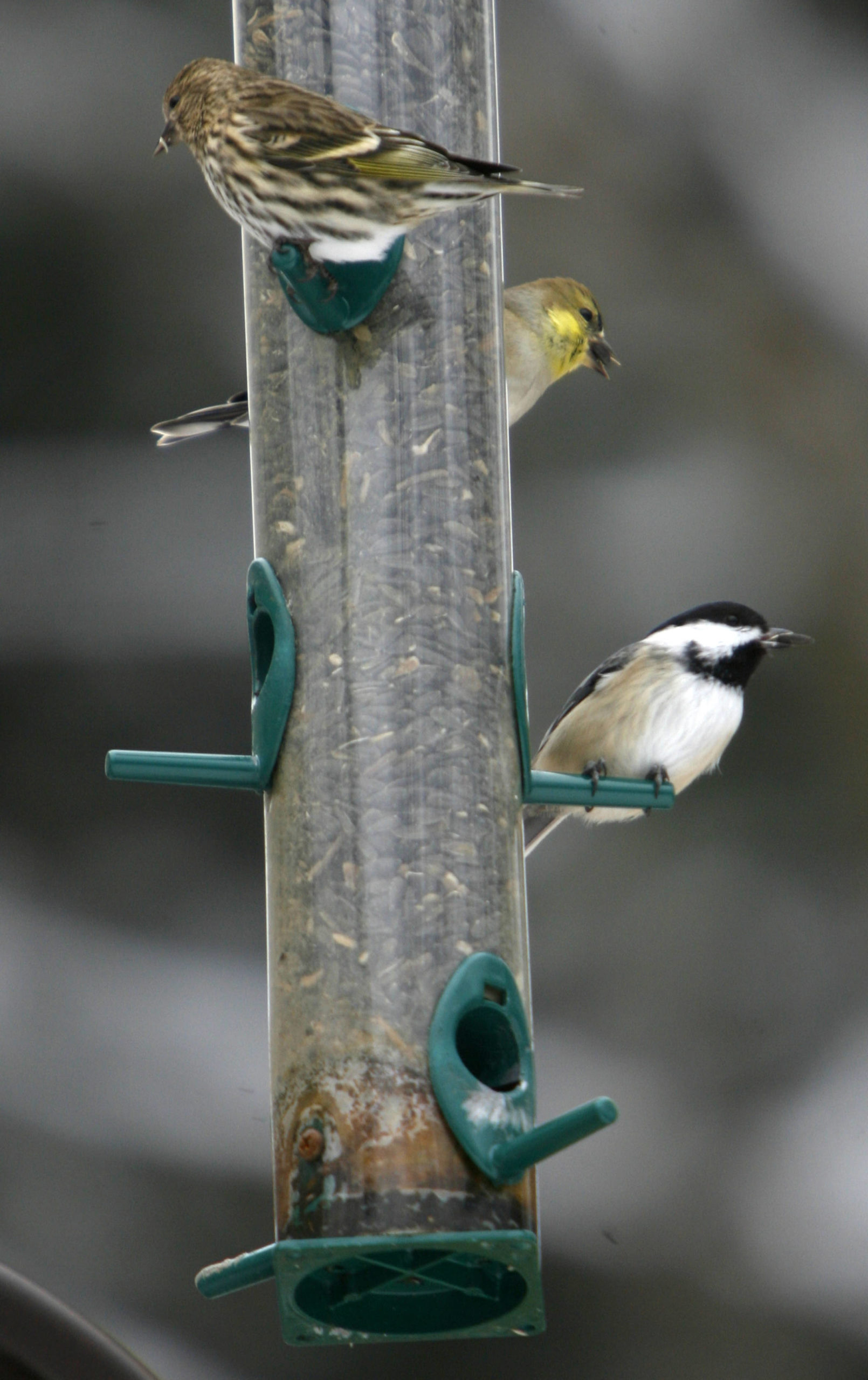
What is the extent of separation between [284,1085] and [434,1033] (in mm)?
257

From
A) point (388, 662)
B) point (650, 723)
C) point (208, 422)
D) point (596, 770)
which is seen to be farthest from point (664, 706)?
point (388, 662)

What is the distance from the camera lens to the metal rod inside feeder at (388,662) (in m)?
2.96

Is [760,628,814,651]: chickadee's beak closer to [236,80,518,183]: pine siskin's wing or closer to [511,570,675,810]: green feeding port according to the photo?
[511,570,675,810]: green feeding port

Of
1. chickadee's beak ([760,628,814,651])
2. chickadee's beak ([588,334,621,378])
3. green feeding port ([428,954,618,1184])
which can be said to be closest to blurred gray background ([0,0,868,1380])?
chickadee's beak ([588,334,621,378])

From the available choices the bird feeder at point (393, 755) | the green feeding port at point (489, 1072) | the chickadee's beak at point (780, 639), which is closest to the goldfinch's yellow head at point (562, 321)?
the chickadee's beak at point (780, 639)

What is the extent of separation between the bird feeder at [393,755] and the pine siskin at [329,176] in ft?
0.24

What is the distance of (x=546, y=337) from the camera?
480 cm

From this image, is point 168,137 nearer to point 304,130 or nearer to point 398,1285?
point 304,130

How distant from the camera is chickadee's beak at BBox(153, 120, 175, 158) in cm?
339

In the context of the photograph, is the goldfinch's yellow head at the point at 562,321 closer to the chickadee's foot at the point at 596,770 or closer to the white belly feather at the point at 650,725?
the white belly feather at the point at 650,725

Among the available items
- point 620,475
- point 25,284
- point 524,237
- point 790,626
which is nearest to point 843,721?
point 790,626

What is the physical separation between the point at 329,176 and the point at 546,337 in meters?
1.82

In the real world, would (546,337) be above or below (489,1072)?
above

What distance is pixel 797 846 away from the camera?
7141 mm
